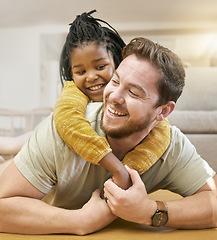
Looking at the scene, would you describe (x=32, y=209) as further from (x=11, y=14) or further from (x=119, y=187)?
(x=11, y=14)

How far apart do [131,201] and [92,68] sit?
0.54m

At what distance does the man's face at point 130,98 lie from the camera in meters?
0.95

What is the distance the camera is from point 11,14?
4113mm

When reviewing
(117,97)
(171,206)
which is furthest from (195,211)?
(117,97)

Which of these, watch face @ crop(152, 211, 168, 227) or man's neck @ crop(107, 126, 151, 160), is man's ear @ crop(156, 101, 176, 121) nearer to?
man's neck @ crop(107, 126, 151, 160)

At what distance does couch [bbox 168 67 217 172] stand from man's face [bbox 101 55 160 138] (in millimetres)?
1303

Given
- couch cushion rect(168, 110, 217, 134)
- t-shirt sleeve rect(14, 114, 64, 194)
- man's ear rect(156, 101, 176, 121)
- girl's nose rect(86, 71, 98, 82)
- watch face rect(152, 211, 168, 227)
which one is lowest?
couch cushion rect(168, 110, 217, 134)

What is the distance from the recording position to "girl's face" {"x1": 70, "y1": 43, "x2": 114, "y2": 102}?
3.96ft

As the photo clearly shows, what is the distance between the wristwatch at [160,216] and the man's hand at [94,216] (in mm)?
130

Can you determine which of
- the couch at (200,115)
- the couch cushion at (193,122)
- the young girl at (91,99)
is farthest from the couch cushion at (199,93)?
the young girl at (91,99)

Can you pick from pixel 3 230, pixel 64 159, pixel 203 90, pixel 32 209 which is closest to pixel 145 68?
pixel 64 159

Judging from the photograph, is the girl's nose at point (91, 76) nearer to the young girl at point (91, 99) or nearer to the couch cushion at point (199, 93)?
the young girl at point (91, 99)

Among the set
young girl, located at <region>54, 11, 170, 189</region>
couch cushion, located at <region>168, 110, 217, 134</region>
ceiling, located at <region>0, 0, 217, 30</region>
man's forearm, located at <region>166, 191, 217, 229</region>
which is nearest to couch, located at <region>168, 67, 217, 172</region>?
couch cushion, located at <region>168, 110, 217, 134</region>

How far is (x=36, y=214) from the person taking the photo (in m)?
0.95
